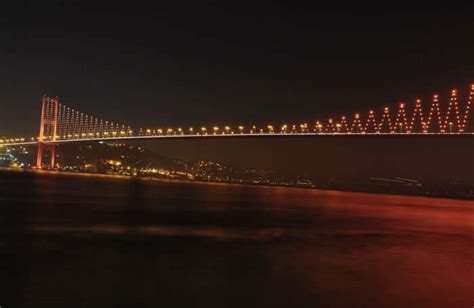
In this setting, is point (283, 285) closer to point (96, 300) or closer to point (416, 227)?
point (96, 300)

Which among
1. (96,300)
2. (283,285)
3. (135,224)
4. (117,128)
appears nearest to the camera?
(96,300)

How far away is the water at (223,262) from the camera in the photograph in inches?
330

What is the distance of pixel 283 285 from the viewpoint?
9.30m

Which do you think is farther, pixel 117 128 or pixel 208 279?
pixel 117 128

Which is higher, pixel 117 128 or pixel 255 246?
pixel 117 128

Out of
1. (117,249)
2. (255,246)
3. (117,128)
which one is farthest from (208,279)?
(117,128)

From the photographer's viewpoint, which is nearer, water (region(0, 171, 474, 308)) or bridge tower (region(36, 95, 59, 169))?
water (region(0, 171, 474, 308))

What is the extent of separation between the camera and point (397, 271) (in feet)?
36.5

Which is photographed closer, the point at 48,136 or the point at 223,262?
the point at 223,262

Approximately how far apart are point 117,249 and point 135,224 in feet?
18.1

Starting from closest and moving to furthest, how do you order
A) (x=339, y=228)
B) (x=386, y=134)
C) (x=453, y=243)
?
(x=453, y=243) → (x=339, y=228) → (x=386, y=134)

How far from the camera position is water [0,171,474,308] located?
8.38m

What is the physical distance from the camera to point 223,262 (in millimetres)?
11383

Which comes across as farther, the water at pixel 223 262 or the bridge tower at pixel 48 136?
the bridge tower at pixel 48 136
